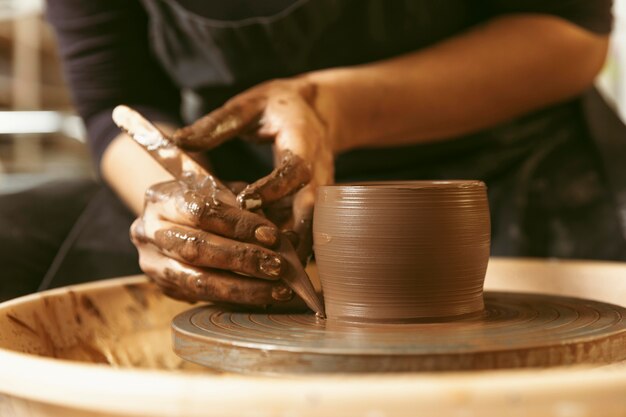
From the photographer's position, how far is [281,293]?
819mm

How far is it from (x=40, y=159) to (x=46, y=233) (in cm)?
452

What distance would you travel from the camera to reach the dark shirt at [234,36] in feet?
4.41

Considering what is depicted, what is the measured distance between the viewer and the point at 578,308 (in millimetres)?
833

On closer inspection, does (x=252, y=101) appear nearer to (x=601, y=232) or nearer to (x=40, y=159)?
(x=601, y=232)

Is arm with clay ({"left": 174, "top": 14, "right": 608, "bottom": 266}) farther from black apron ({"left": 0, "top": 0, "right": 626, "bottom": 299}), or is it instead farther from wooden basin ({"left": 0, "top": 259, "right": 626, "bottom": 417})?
wooden basin ({"left": 0, "top": 259, "right": 626, "bottom": 417})

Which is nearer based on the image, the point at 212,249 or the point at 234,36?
the point at 212,249

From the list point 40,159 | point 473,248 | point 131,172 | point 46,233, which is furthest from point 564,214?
point 40,159

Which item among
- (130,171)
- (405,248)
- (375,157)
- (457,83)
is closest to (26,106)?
(130,171)

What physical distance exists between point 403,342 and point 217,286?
10.6 inches

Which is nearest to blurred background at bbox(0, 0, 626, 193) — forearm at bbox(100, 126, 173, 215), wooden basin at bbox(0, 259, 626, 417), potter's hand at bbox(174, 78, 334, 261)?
forearm at bbox(100, 126, 173, 215)

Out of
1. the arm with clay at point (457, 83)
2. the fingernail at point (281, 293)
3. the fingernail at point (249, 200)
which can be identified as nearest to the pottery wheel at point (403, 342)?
the fingernail at point (281, 293)

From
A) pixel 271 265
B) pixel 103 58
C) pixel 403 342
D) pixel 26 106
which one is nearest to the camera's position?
pixel 403 342

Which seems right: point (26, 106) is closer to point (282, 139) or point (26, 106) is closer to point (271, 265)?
point (282, 139)

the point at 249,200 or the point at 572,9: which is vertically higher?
the point at 572,9
